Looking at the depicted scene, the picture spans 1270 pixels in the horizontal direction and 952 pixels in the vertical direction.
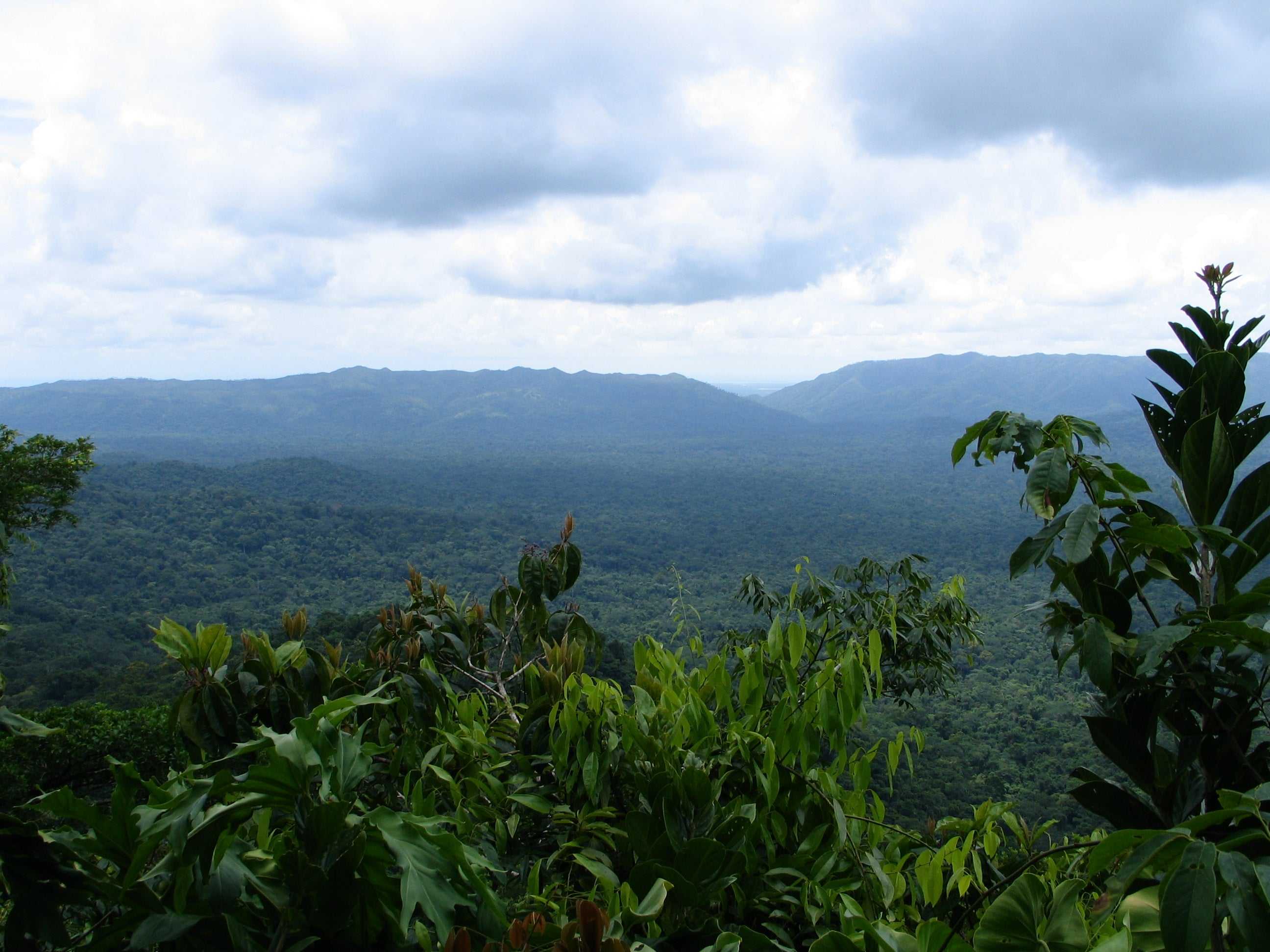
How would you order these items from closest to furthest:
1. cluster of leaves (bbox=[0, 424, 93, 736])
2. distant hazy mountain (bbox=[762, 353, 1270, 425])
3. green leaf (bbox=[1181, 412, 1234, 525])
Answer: green leaf (bbox=[1181, 412, 1234, 525]), cluster of leaves (bbox=[0, 424, 93, 736]), distant hazy mountain (bbox=[762, 353, 1270, 425])

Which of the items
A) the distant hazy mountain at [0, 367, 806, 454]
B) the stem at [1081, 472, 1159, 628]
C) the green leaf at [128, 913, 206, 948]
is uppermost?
the distant hazy mountain at [0, 367, 806, 454]

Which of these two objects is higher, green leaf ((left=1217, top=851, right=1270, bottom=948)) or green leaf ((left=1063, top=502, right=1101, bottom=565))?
green leaf ((left=1063, top=502, right=1101, bottom=565))

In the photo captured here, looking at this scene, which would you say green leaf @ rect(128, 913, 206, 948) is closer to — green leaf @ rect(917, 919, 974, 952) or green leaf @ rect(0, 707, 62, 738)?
green leaf @ rect(0, 707, 62, 738)

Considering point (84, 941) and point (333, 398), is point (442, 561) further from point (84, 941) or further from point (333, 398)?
point (333, 398)

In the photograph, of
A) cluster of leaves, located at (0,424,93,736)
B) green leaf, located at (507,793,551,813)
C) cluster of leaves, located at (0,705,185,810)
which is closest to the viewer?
green leaf, located at (507,793,551,813)

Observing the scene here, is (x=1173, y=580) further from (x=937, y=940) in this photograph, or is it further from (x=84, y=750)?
(x=84, y=750)

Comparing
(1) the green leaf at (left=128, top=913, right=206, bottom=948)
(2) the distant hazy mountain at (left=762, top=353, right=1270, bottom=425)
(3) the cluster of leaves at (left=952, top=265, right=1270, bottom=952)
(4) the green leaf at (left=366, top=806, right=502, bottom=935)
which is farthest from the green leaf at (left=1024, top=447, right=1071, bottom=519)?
(2) the distant hazy mountain at (left=762, top=353, right=1270, bottom=425)

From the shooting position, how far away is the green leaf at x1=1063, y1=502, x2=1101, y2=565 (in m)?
0.81

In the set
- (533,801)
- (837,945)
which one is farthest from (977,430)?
(533,801)

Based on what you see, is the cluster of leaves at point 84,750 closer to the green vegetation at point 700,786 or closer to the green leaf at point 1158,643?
the green vegetation at point 700,786

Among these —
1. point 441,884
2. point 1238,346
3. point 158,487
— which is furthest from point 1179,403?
point 158,487

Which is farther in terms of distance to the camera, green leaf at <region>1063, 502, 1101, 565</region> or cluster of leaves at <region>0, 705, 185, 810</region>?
cluster of leaves at <region>0, 705, 185, 810</region>

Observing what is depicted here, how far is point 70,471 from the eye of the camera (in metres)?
11.7

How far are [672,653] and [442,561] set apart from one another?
46.3 metres
